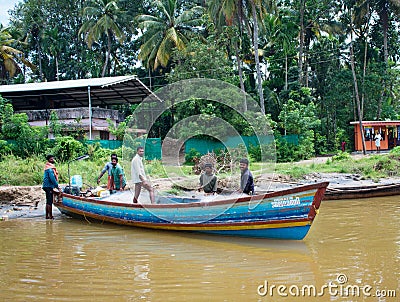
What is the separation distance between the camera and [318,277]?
5672 millimetres

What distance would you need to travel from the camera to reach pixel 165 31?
2988 cm

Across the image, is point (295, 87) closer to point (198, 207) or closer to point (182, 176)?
point (182, 176)

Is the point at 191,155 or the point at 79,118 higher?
the point at 79,118

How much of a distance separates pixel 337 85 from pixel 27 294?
2814cm

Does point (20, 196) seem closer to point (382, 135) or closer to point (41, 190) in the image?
point (41, 190)

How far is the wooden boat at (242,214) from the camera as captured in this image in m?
7.11

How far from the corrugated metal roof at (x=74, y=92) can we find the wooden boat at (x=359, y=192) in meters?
12.5

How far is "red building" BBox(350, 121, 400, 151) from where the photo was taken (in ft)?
87.2

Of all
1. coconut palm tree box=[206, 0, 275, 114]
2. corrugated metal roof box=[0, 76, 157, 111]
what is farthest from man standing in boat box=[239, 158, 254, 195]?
coconut palm tree box=[206, 0, 275, 114]

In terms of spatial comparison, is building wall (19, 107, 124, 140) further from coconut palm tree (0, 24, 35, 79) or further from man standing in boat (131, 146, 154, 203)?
man standing in boat (131, 146, 154, 203)

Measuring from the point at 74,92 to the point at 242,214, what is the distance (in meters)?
18.0

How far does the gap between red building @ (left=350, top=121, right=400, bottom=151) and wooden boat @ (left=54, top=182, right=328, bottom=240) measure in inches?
817

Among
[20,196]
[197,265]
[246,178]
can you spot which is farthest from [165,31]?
[197,265]

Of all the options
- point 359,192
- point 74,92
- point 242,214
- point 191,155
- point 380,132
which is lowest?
point 359,192
